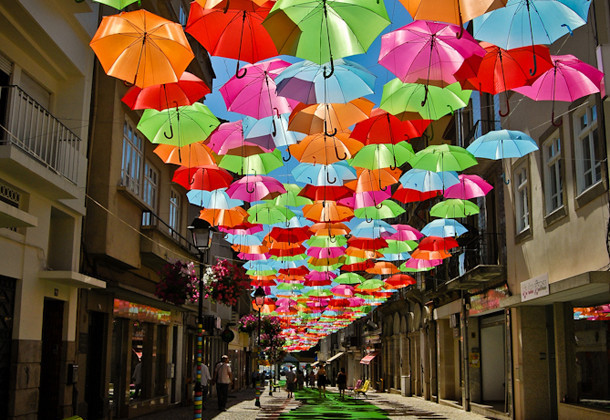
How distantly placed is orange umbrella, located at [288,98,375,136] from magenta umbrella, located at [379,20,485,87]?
1842 mm

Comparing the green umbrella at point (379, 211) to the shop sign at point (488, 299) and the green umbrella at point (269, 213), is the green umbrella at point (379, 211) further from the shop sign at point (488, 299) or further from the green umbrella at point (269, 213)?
the shop sign at point (488, 299)

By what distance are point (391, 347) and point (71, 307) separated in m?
37.1

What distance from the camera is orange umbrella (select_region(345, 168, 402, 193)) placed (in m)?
13.5

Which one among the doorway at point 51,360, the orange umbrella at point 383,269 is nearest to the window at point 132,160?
the doorway at point 51,360

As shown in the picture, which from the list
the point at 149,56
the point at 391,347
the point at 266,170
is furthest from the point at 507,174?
the point at 391,347

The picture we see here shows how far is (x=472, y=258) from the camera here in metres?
23.8

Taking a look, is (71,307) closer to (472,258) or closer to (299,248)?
(299,248)

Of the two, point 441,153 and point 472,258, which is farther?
point 472,258

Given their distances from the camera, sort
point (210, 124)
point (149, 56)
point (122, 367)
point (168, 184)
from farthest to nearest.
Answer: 1. point (168, 184)
2. point (122, 367)
3. point (210, 124)
4. point (149, 56)

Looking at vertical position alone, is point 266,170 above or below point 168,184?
below

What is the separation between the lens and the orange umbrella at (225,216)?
1636 centimetres

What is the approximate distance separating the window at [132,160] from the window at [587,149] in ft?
36.4

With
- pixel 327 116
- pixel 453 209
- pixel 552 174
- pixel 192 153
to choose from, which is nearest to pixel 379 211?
pixel 453 209

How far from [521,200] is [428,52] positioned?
1300cm
